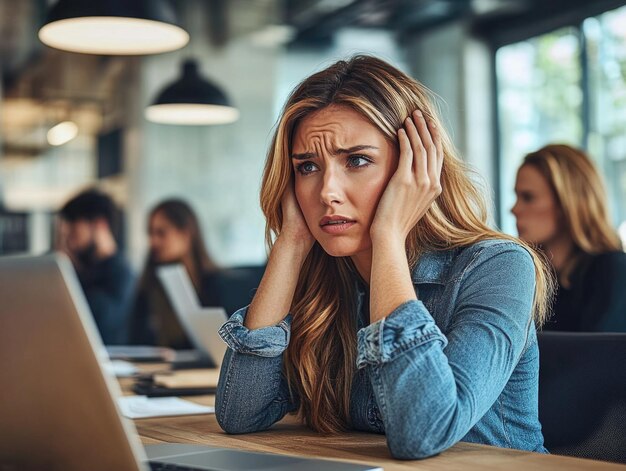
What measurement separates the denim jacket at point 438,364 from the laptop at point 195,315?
1.00m

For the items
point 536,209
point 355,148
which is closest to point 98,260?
point 536,209

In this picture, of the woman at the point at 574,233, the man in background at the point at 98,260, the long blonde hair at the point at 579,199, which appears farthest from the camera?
the man in background at the point at 98,260

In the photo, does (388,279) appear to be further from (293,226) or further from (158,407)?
(158,407)

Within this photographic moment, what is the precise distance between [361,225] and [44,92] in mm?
5977

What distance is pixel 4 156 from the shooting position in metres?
7.00

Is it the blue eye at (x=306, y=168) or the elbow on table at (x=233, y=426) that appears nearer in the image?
the elbow on table at (x=233, y=426)

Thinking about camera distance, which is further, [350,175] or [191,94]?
[191,94]

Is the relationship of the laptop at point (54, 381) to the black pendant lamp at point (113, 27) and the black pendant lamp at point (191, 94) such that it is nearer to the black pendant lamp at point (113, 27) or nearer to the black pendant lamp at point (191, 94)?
the black pendant lamp at point (113, 27)

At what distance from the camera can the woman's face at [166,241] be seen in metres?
5.08

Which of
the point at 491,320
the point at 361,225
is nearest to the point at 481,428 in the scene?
the point at 491,320

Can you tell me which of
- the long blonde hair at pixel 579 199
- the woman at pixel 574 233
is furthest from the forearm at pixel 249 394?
the long blonde hair at pixel 579 199

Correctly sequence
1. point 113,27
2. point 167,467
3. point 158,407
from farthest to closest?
point 113,27 → point 158,407 → point 167,467

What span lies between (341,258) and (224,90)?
15.9ft

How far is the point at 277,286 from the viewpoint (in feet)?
5.80
